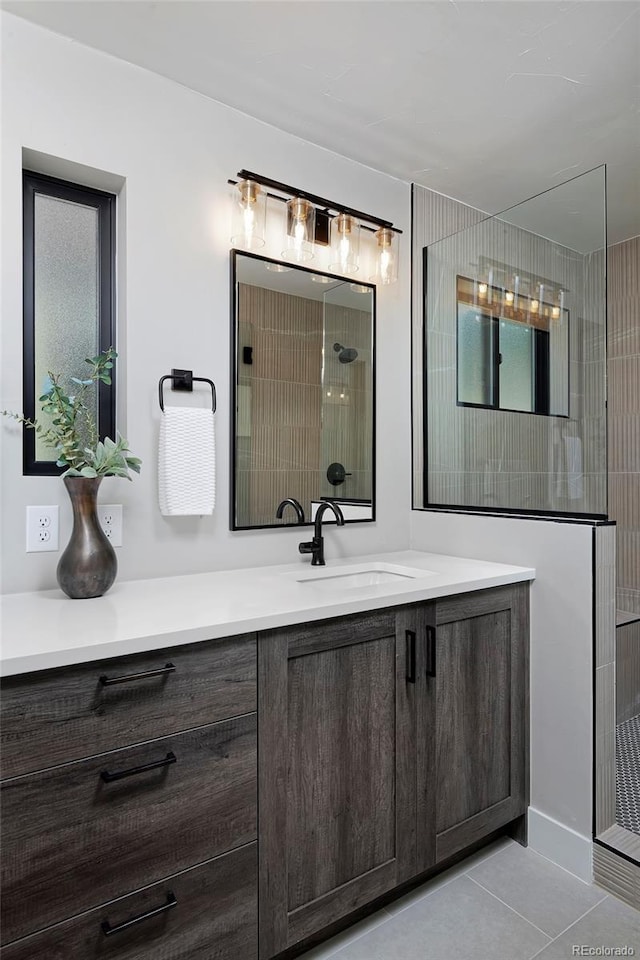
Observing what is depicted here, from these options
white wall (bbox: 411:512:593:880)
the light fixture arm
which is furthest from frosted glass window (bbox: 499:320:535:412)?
the light fixture arm

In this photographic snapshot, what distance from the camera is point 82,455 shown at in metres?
1.54

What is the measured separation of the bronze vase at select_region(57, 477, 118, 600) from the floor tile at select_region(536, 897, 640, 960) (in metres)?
1.51

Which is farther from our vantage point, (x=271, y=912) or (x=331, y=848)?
(x=331, y=848)

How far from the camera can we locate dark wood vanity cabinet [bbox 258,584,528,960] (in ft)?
4.45

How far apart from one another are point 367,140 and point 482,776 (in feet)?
7.48

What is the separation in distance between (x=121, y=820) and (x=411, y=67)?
2.17m

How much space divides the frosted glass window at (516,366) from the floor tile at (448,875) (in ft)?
5.05

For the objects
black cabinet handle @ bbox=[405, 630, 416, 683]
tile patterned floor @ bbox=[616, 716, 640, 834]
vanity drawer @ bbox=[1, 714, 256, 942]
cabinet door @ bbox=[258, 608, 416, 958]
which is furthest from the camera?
tile patterned floor @ bbox=[616, 716, 640, 834]

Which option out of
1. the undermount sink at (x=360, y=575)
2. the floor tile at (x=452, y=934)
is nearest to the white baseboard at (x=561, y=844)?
the floor tile at (x=452, y=934)

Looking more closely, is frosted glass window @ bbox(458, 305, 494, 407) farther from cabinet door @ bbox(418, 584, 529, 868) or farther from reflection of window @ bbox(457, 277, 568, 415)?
cabinet door @ bbox(418, 584, 529, 868)

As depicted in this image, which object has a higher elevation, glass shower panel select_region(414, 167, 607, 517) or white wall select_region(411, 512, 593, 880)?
glass shower panel select_region(414, 167, 607, 517)

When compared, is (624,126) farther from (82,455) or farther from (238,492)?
(82,455)

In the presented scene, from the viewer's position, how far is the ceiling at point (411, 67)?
1.55 metres

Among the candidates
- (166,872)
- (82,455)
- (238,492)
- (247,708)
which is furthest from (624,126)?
(166,872)
